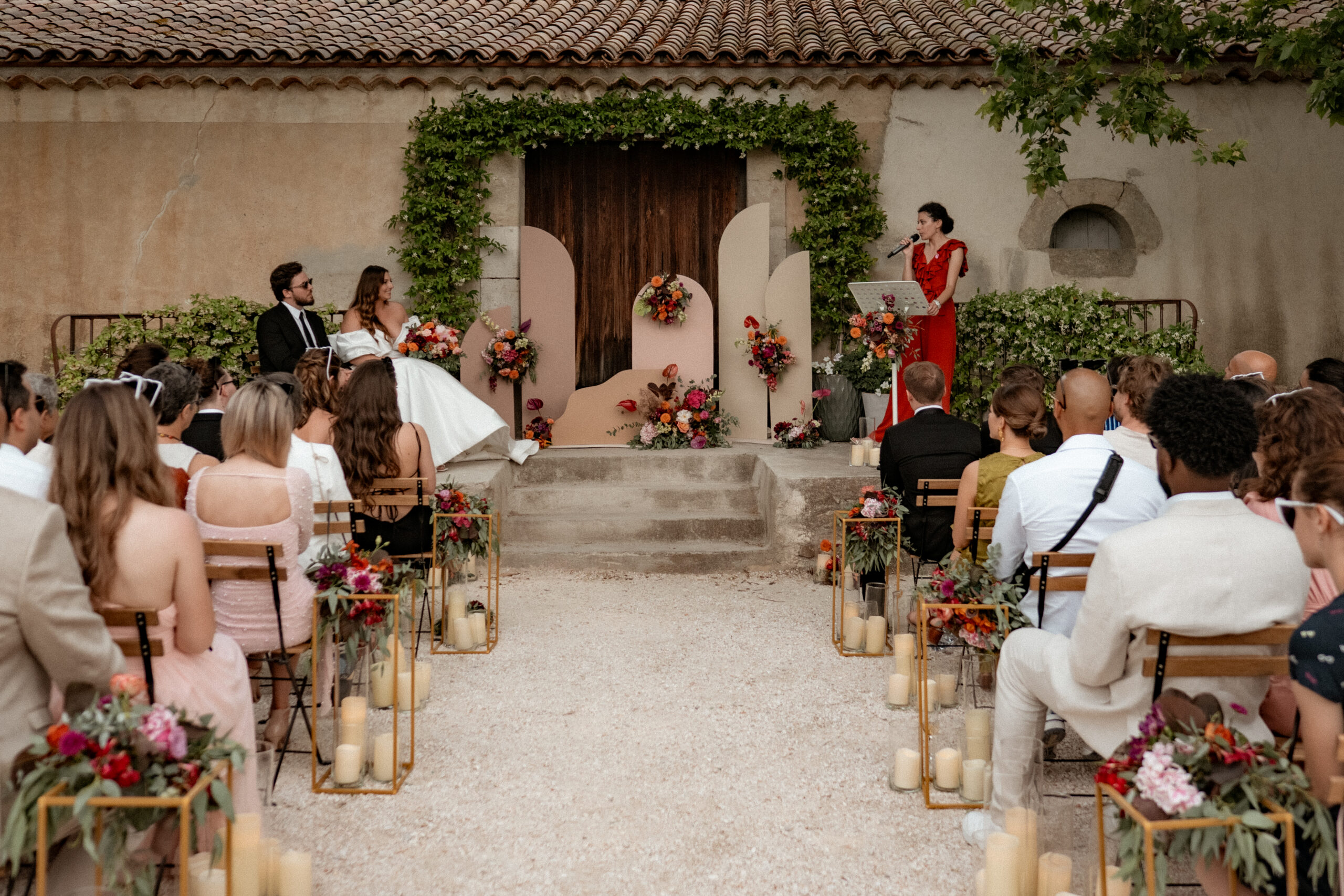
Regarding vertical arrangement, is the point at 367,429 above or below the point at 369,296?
below

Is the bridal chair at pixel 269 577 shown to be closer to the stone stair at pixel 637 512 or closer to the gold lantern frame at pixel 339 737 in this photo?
the gold lantern frame at pixel 339 737

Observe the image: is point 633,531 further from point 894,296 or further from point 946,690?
point 946,690

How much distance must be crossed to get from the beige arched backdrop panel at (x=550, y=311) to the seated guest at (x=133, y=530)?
712 centimetres

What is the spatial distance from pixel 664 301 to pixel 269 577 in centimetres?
661

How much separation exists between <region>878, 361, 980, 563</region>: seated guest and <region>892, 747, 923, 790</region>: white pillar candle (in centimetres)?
172

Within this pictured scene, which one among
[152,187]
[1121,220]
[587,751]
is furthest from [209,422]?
[1121,220]

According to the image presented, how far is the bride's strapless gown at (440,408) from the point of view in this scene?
25.9ft

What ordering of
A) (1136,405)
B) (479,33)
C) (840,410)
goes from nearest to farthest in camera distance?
(1136,405) → (840,410) → (479,33)

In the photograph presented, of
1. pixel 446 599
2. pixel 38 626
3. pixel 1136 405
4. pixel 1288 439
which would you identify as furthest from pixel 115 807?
pixel 1136 405

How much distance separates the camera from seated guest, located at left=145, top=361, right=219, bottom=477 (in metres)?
4.11

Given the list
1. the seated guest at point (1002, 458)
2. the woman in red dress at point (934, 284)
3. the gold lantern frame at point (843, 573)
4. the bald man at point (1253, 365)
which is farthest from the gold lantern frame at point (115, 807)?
the woman in red dress at point (934, 284)

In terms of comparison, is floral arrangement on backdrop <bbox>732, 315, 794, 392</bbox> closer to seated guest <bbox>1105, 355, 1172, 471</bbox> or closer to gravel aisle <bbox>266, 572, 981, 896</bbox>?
gravel aisle <bbox>266, 572, 981, 896</bbox>

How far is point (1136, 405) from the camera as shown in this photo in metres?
4.47

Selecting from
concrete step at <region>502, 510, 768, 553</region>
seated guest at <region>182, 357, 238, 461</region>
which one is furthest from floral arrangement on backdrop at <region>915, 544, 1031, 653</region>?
concrete step at <region>502, 510, 768, 553</region>
